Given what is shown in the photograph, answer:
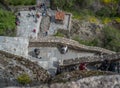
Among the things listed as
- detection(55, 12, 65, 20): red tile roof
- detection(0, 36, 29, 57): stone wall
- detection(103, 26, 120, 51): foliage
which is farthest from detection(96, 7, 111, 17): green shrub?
detection(0, 36, 29, 57): stone wall

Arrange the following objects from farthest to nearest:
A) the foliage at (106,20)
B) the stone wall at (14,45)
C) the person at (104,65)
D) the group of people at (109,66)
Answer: the foliage at (106,20) < the stone wall at (14,45) < the person at (104,65) < the group of people at (109,66)

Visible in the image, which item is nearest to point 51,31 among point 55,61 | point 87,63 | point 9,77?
point 55,61

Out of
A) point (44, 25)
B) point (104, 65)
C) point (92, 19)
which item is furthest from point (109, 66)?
point (92, 19)

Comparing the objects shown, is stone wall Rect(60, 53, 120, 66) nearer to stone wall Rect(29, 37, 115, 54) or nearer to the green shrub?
stone wall Rect(29, 37, 115, 54)

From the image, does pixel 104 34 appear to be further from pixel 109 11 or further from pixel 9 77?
pixel 9 77

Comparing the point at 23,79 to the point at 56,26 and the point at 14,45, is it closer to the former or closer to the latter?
the point at 14,45

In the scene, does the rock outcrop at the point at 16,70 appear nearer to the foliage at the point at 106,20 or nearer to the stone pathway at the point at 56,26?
the stone pathway at the point at 56,26

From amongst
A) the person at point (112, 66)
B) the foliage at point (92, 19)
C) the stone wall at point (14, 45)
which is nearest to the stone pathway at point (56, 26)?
the foliage at point (92, 19)

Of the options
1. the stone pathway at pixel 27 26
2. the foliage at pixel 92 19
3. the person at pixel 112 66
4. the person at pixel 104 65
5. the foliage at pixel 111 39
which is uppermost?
the person at pixel 112 66
